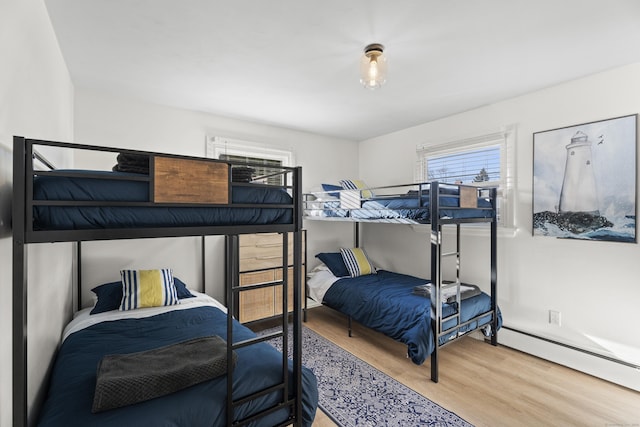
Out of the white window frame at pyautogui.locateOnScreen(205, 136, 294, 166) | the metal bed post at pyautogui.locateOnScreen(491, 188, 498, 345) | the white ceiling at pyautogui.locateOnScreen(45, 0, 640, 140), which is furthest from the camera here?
the white window frame at pyautogui.locateOnScreen(205, 136, 294, 166)

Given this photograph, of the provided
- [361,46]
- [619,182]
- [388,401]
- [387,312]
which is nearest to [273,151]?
[361,46]

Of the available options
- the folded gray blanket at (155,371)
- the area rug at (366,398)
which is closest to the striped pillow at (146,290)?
the folded gray blanket at (155,371)

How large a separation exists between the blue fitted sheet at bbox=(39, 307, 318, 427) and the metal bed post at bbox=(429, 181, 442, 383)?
128cm

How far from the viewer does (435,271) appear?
254 centimetres

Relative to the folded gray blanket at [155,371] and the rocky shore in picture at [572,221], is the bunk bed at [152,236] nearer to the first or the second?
the folded gray blanket at [155,371]

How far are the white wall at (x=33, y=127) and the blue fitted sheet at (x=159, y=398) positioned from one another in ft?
0.47

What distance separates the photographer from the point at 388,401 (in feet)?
7.23

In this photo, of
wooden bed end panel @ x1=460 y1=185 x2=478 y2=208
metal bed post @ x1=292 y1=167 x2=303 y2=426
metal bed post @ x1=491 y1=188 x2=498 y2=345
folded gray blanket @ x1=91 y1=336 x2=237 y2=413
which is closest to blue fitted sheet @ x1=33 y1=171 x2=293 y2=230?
metal bed post @ x1=292 y1=167 x2=303 y2=426

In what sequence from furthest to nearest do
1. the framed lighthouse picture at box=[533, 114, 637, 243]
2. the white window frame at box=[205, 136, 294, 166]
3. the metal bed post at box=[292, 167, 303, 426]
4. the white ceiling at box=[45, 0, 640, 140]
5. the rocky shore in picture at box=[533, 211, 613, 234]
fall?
the white window frame at box=[205, 136, 294, 166], the rocky shore in picture at box=[533, 211, 613, 234], the framed lighthouse picture at box=[533, 114, 637, 243], the white ceiling at box=[45, 0, 640, 140], the metal bed post at box=[292, 167, 303, 426]

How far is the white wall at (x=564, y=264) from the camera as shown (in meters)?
2.39

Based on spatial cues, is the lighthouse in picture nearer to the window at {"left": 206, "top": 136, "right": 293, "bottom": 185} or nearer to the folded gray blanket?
the window at {"left": 206, "top": 136, "right": 293, "bottom": 185}

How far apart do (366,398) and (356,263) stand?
191 centimetres

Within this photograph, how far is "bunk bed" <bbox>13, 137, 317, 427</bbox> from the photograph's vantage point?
100cm

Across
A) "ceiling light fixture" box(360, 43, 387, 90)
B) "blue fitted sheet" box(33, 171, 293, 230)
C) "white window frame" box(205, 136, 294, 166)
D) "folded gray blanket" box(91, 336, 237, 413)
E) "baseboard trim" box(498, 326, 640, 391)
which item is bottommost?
"baseboard trim" box(498, 326, 640, 391)
